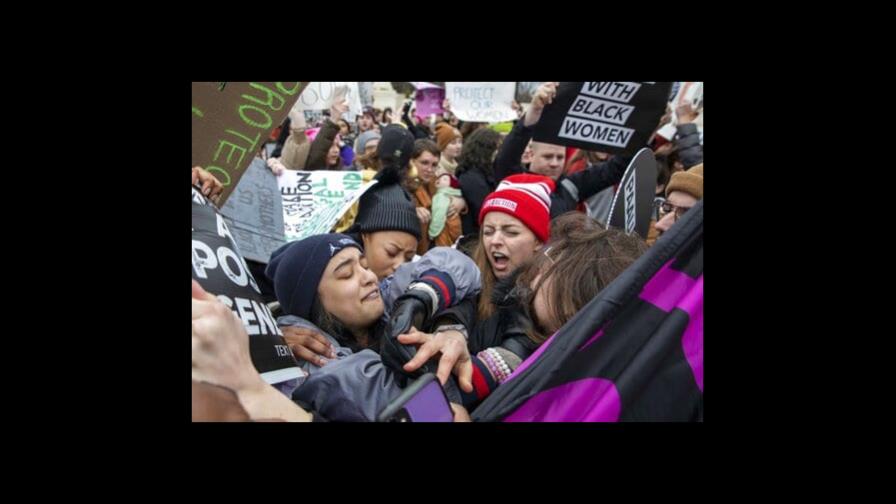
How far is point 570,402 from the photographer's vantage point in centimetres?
118

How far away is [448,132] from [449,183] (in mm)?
1981

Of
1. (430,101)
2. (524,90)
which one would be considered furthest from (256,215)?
(430,101)

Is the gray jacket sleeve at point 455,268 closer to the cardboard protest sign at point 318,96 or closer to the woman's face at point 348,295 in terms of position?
the woman's face at point 348,295

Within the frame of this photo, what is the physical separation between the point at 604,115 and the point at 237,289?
8.09ft

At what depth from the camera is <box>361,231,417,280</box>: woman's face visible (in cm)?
271

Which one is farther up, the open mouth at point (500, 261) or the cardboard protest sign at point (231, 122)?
the cardboard protest sign at point (231, 122)

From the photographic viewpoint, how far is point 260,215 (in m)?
3.02

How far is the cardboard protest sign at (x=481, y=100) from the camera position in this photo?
319 inches

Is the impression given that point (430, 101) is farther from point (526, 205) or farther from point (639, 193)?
point (639, 193)

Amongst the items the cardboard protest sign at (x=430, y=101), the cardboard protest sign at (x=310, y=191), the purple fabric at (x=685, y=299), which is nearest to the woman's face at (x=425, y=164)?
the cardboard protest sign at (x=310, y=191)

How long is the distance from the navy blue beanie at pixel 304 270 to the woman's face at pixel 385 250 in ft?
2.40

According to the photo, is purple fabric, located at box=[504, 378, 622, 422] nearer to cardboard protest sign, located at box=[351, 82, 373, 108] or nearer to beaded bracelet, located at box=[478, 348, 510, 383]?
beaded bracelet, located at box=[478, 348, 510, 383]

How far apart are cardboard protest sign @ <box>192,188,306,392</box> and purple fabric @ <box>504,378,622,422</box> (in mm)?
559
